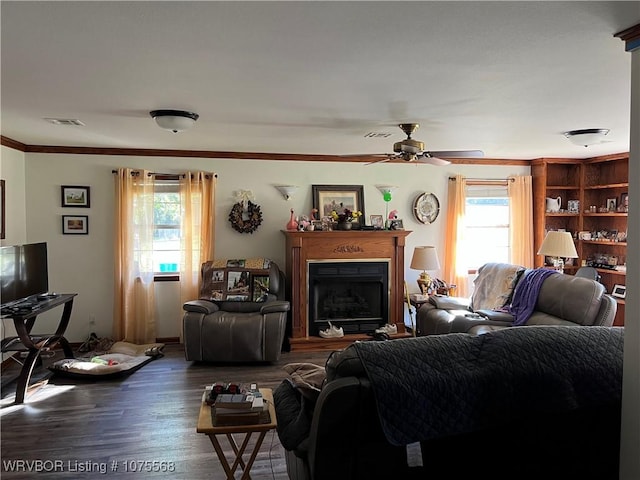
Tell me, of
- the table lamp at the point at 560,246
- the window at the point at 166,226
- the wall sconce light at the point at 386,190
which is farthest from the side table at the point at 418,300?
the window at the point at 166,226

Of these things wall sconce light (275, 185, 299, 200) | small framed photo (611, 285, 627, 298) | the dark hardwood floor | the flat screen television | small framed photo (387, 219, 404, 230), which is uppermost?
wall sconce light (275, 185, 299, 200)

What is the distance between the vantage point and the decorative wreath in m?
5.86

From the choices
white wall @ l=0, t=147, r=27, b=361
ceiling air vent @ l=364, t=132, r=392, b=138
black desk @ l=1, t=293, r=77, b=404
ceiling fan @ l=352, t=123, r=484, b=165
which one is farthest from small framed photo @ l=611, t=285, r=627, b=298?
white wall @ l=0, t=147, r=27, b=361

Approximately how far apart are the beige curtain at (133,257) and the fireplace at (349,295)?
1.93 m

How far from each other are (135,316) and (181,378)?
1430mm

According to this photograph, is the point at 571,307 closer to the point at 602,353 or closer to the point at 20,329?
the point at 602,353

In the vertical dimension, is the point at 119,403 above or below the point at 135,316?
below

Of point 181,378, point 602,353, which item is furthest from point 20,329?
point 602,353

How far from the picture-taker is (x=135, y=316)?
566 cm

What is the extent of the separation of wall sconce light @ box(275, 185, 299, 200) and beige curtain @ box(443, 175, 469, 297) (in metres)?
2.11

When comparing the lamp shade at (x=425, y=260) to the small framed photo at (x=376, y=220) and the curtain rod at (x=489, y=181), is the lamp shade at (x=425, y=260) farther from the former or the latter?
the curtain rod at (x=489, y=181)

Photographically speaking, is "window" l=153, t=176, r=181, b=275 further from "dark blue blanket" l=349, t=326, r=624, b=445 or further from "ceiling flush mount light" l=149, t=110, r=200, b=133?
"dark blue blanket" l=349, t=326, r=624, b=445

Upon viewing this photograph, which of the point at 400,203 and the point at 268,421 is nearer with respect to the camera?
the point at 268,421

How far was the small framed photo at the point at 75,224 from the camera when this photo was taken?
5566 mm
